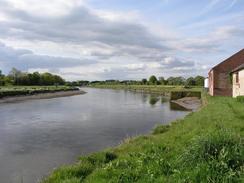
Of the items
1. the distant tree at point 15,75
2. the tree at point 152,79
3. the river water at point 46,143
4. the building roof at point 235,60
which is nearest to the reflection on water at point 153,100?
the building roof at point 235,60

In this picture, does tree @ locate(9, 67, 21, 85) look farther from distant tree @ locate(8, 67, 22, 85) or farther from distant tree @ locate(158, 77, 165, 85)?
distant tree @ locate(158, 77, 165, 85)

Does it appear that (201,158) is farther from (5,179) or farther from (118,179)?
(5,179)

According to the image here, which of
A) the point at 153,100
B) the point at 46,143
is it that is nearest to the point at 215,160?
the point at 46,143

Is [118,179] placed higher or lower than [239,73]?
lower

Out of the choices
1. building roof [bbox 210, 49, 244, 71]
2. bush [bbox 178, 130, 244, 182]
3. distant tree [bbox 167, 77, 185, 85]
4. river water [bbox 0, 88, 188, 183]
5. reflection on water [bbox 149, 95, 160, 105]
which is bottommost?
reflection on water [bbox 149, 95, 160, 105]

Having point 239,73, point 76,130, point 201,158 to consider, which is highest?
point 239,73

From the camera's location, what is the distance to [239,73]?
33062mm

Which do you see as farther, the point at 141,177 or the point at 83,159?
the point at 83,159

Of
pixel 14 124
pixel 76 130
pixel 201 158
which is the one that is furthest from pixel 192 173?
pixel 14 124

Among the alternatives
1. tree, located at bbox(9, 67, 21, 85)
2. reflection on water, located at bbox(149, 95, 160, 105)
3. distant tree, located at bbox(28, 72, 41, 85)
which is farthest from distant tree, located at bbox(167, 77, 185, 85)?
reflection on water, located at bbox(149, 95, 160, 105)

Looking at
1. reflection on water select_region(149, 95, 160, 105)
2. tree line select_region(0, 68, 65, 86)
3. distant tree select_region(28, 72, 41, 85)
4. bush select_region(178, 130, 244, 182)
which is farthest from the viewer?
distant tree select_region(28, 72, 41, 85)

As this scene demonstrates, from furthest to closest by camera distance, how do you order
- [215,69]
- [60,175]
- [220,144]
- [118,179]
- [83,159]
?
[215,69] → [83,159] → [60,175] → [220,144] → [118,179]

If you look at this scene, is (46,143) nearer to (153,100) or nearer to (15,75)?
(153,100)

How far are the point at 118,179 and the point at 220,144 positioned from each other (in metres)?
2.63
